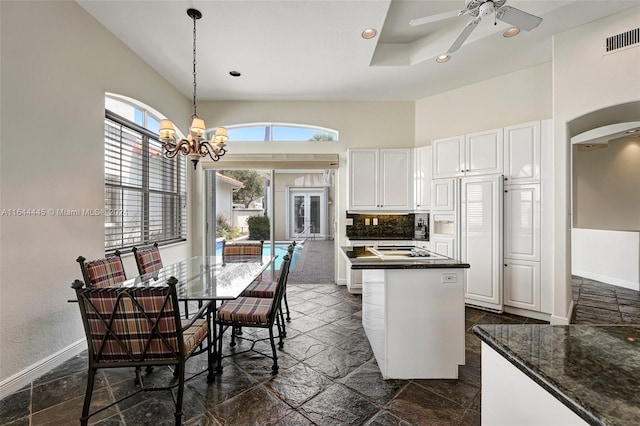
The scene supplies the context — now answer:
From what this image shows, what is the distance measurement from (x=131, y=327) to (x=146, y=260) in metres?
1.49

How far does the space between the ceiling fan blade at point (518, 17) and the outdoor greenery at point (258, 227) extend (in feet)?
14.1

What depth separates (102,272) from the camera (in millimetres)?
2416

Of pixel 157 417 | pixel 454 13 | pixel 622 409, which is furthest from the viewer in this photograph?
pixel 454 13

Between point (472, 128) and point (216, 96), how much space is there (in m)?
4.16

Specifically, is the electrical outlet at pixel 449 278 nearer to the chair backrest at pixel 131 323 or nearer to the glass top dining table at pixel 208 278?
the glass top dining table at pixel 208 278

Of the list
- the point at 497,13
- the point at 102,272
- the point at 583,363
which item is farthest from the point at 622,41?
the point at 102,272

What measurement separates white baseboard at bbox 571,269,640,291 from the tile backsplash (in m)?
3.89

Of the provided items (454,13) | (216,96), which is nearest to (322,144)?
(216,96)

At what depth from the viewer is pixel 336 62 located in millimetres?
3754

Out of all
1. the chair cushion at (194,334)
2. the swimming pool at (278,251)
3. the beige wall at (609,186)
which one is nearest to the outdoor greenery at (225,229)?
the swimming pool at (278,251)

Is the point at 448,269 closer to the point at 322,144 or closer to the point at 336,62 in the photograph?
the point at 336,62

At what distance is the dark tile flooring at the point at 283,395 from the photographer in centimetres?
191

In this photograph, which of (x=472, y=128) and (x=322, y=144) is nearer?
(x=472, y=128)

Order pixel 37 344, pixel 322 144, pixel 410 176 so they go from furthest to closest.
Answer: pixel 322 144, pixel 410 176, pixel 37 344
